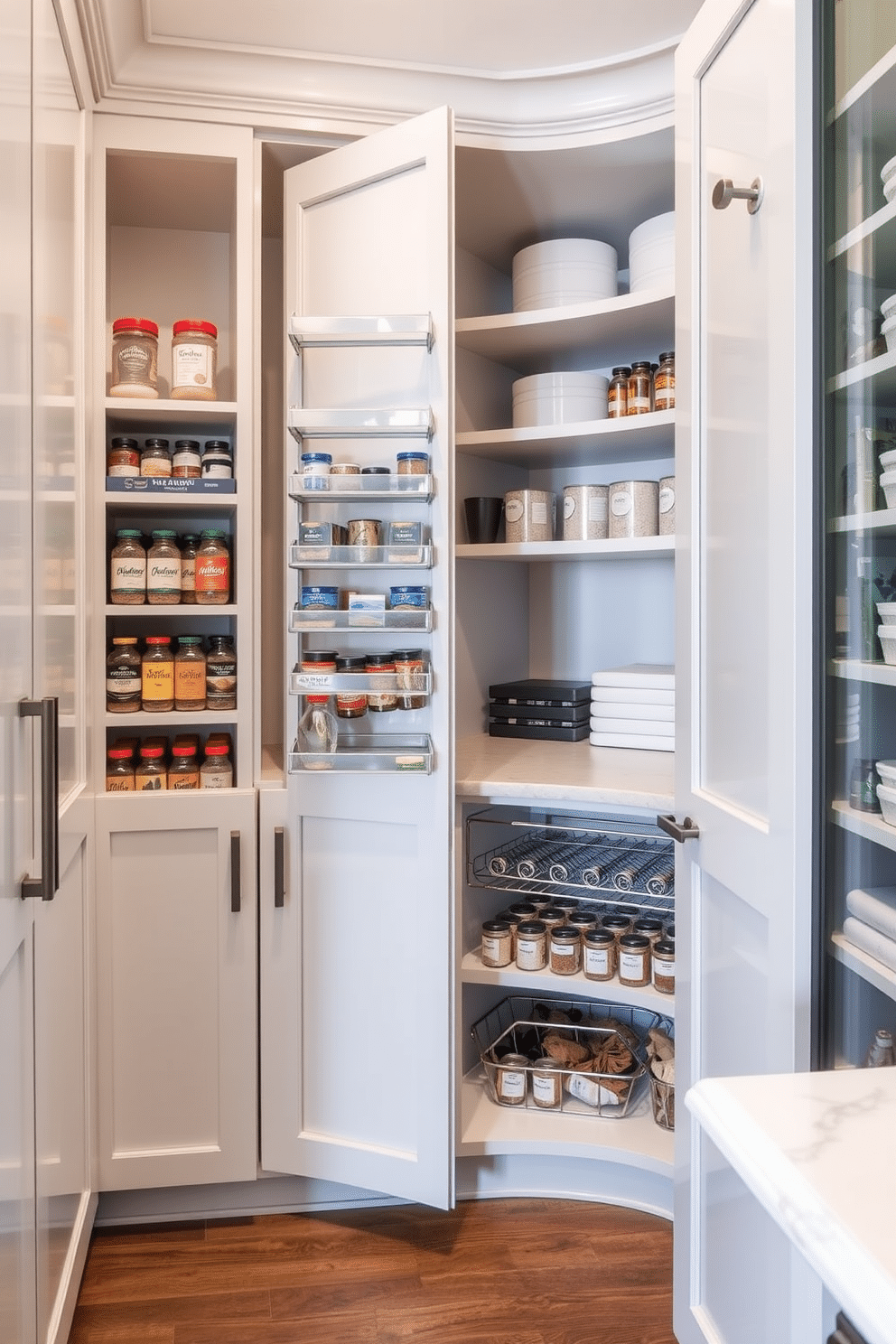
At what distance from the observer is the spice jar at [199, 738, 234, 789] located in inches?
80.4

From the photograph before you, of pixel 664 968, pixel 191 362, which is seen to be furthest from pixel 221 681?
pixel 664 968

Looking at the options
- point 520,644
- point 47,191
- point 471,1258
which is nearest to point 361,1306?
point 471,1258

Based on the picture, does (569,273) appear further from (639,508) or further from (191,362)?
(191,362)

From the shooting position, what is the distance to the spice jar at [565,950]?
2.13 metres

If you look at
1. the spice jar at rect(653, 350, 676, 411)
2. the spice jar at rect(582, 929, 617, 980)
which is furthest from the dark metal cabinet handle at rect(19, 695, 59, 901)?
the spice jar at rect(653, 350, 676, 411)

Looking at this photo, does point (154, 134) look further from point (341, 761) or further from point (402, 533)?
point (341, 761)

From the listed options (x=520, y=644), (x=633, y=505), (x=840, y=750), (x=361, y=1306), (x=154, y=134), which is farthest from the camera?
(x=520, y=644)

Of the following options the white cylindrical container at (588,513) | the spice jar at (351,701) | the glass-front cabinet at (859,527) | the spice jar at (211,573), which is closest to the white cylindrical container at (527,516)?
the white cylindrical container at (588,513)

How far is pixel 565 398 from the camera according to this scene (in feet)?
7.52

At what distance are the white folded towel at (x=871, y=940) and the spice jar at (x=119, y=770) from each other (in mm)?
1419

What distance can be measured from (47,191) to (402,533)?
31.5 inches

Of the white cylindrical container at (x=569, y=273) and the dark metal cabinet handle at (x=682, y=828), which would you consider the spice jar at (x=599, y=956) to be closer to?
the dark metal cabinet handle at (x=682, y=828)

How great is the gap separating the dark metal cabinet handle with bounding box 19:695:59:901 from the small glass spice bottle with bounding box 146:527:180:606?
0.73 m

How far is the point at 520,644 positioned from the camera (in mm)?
2703
